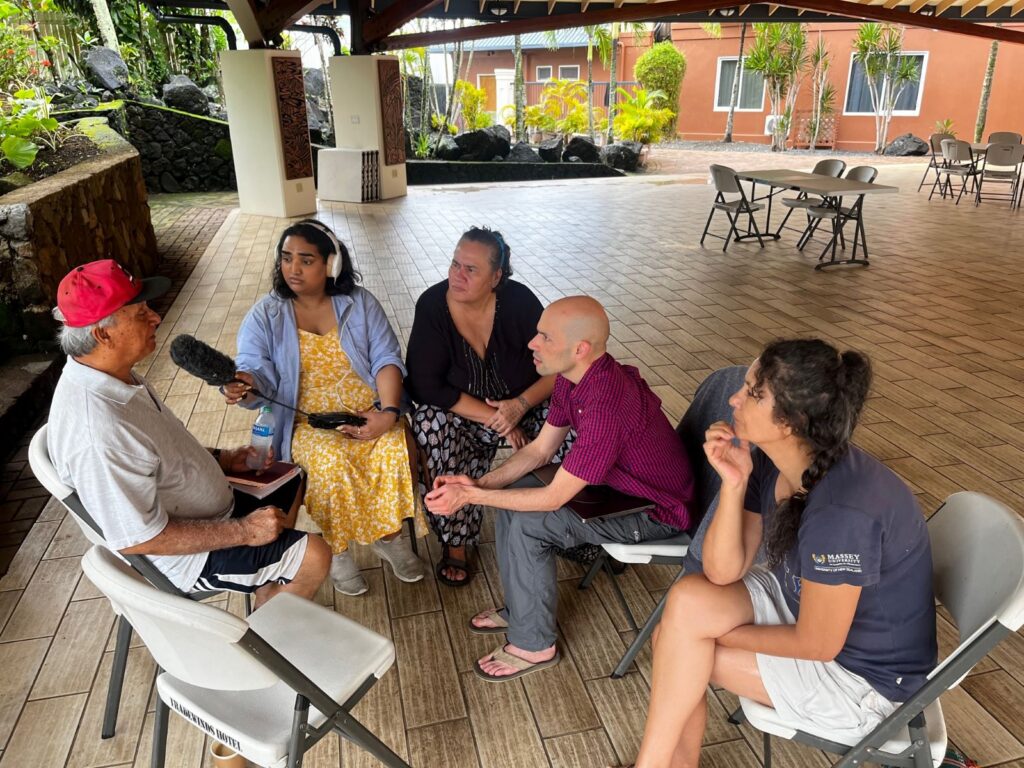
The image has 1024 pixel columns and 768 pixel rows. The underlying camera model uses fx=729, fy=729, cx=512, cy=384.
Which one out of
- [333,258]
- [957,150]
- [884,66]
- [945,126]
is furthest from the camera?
[884,66]

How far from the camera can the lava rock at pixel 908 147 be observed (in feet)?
59.4

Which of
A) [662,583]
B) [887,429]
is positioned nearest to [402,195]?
[887,429]

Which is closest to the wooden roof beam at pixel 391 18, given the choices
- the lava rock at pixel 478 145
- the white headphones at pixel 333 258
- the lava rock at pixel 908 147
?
the lava rock at pixel 478 145

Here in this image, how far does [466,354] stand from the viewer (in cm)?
257

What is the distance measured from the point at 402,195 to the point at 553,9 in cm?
337

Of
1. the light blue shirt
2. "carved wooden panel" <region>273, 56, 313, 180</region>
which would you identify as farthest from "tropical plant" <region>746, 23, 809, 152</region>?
the light blue shirt

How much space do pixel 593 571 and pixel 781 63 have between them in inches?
787

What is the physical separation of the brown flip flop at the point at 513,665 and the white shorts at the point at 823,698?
82cm

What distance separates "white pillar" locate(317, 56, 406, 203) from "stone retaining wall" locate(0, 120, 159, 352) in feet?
14.0

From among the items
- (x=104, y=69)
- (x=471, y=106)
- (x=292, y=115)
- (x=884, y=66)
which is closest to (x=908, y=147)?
(x=884, y=66)

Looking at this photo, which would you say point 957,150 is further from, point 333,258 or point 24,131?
point 24,131

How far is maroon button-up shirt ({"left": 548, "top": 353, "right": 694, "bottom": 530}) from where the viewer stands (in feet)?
6.11

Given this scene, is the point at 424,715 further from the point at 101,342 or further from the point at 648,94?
the point at 648,94

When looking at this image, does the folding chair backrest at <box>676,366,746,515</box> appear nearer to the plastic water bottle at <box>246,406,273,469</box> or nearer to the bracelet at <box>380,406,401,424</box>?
the bracelet at <box>380,406,401,424</box>
